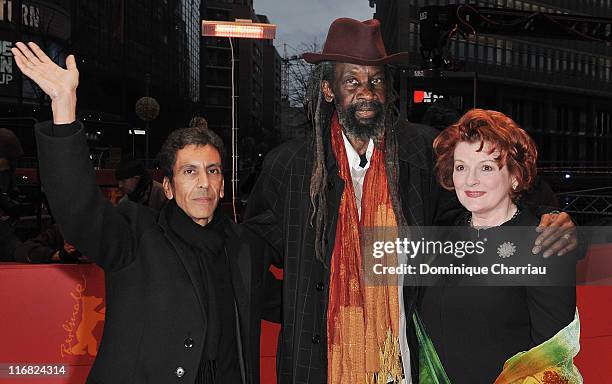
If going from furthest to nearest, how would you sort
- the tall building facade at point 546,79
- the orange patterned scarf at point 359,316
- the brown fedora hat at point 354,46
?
the tall building facade at point 546,79 < the brown fedora hat at point 354,46 < the orange patterned scarf at point 359,316

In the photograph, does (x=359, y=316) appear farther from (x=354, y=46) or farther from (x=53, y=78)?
(x=53, y=78)

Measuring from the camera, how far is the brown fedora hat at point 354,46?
319 cm

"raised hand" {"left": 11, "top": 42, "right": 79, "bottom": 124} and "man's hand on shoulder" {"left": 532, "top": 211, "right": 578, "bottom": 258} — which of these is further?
"man's hand on shoulder" {"left": 532, "top": 211, "right": 578, "bottom": 258}

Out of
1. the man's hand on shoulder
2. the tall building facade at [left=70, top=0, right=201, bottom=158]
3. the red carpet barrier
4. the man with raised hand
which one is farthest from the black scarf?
the tall building facade at [left=70, top=0, right=201, bottom=158]

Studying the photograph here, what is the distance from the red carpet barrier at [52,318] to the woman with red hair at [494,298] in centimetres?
207

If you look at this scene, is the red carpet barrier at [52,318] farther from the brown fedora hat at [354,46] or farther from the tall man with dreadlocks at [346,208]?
the brown fedora hat at [354,46]

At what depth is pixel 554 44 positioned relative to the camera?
206 feet

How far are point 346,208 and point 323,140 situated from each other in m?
0.41

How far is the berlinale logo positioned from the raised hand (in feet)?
7.16

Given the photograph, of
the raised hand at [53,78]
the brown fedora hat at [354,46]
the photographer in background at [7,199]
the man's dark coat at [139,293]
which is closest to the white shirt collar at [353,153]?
the brown fedora hat at [354,46]

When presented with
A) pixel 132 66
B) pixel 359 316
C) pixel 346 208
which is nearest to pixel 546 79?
pixel 132 66

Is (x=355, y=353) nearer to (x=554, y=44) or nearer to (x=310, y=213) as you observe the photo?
(x=310, y=213)

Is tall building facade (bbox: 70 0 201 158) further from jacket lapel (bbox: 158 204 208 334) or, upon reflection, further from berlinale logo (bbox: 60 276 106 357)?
jacket lapel (bbox: 158 204 208 334)

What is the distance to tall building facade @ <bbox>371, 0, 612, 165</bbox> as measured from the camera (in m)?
55.1
